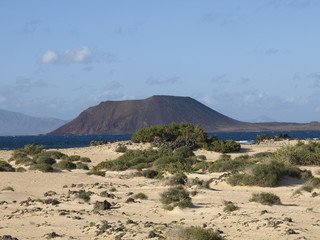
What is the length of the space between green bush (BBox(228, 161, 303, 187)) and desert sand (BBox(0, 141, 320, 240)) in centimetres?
28

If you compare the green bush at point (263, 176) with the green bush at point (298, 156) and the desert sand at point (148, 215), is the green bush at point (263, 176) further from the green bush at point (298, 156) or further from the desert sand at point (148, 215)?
the green bush at point (298, 156)

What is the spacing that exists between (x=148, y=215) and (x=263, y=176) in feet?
22.8

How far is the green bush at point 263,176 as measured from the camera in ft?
68.9

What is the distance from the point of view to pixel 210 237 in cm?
1086

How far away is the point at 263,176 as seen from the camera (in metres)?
21.1

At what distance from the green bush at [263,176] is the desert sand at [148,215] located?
28 centimetres

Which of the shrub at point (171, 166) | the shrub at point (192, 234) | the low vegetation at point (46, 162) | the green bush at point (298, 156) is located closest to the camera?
the shrub at point (192, 234)

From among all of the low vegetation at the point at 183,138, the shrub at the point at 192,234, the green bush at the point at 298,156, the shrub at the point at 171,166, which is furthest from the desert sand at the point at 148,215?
the low vegetation at the point at 183,138

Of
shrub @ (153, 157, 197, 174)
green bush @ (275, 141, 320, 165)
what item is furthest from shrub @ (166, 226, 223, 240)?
green bush @ (275, 141, 320, 165)

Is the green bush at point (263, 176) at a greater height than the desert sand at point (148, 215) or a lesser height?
greater

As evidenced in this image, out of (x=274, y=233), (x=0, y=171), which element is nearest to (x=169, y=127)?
(x=0, y=171)

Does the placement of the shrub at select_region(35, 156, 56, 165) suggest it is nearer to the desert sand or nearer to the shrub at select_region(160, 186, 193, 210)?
the desert sand

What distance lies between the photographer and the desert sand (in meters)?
12.4

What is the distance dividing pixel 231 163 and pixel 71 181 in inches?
309
